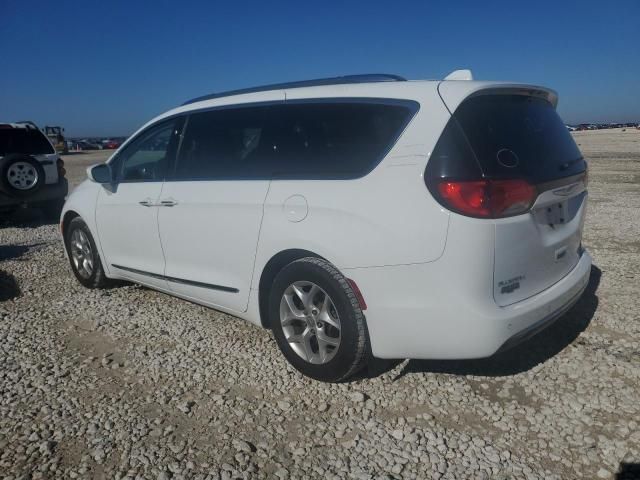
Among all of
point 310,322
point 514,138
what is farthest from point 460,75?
point 310,322

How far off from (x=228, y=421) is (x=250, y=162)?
1679 mm

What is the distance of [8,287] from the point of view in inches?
207

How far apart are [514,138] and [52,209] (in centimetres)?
860

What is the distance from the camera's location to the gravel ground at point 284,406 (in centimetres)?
239

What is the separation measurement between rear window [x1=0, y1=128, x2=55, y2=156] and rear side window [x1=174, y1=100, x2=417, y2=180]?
5.85 meters

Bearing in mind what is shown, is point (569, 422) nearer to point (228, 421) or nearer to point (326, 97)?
point (228, 421)

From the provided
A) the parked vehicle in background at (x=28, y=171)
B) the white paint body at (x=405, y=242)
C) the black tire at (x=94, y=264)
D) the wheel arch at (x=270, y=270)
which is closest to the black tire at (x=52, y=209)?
the parked vehicle in background at (x=28, y=171)

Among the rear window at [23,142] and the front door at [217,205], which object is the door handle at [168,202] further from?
the rear window at [23,142]

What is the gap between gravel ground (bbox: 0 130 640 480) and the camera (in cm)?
239

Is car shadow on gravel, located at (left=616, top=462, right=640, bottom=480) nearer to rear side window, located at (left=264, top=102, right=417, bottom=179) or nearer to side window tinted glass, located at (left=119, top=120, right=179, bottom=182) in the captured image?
rear side window, located at (left=264, top=102, right=417, bottom=179)

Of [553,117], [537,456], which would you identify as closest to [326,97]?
[553,117]

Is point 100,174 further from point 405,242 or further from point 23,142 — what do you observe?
point 23,142

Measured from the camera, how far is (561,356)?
336 cm

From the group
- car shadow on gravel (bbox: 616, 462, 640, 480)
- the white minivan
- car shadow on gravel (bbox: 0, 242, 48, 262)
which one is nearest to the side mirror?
the white minivan
